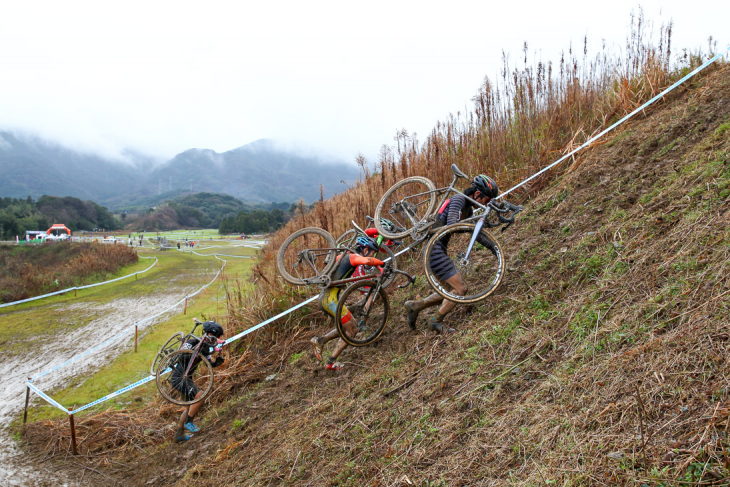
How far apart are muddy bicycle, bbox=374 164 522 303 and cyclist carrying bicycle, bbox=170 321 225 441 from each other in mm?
3410

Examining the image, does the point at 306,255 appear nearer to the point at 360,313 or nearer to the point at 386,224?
the point at 360,313

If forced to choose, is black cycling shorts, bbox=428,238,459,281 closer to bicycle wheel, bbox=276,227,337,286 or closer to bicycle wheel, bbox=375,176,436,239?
bicycle wheel, bbox=375,176,436,239

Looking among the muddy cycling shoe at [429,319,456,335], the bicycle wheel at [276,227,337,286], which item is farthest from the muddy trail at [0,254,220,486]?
the muddy cycling shoe at [429,319,456,335]

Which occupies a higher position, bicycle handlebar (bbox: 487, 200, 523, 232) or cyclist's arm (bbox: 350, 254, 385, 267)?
bicycle handlebar (bbox: 487, 200, 523, 232)

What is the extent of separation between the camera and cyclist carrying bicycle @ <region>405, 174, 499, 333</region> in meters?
5.17

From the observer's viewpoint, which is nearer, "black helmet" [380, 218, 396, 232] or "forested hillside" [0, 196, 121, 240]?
"black helmet" [380, 218, 396, 232]

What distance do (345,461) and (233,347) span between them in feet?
16.6

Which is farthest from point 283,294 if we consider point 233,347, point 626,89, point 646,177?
point 626,89

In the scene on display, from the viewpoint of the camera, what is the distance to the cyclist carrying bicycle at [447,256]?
5168 mm

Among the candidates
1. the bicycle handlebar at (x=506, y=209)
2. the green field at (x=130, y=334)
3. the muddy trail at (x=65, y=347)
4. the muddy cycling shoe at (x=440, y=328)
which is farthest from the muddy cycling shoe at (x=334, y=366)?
the muddy trail at (x=65, y=347)

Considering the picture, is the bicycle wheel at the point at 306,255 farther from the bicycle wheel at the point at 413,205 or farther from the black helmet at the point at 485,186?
the black helmet at the point at 485,186

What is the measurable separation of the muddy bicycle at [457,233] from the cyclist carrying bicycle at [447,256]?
61 mm

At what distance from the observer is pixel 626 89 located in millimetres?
7836

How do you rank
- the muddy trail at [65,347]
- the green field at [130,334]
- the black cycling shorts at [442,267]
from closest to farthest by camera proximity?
the black cycling shorts at [442,267]
the muddy trail at [65,347]
the green field at [130,334]
